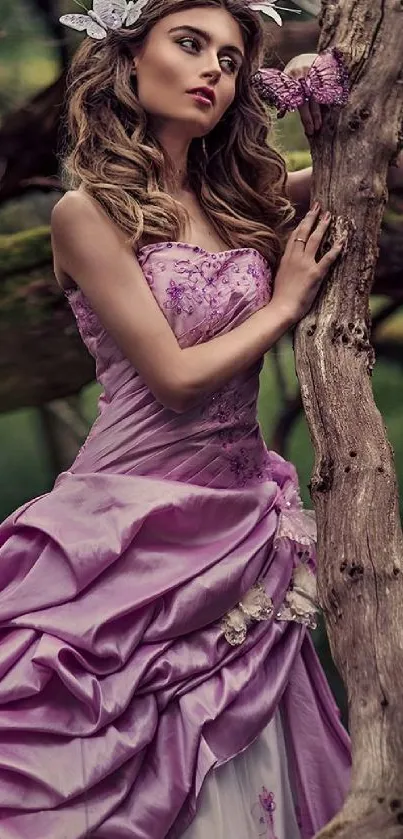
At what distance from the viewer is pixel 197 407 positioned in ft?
5.71

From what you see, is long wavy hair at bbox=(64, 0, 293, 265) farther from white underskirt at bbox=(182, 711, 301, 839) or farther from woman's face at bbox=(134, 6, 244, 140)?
white underskirt at bbox=(182, 711, 301, 839)

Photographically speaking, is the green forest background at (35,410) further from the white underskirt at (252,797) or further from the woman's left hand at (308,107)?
the white underskirt at (252,797)

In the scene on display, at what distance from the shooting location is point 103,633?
1.63 meters

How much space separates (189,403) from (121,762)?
0.46 meters

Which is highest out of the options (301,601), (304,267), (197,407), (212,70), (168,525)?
(212,70)

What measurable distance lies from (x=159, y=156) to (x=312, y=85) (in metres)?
0.23

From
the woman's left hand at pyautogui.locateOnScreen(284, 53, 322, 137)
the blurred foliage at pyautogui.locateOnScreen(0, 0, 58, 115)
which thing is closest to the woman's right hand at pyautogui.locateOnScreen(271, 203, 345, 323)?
the woman's left hand at pyautogui.locateOnScreen(284, 53, 322, 137)

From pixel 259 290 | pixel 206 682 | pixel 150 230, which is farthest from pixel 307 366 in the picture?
pixel 206 682

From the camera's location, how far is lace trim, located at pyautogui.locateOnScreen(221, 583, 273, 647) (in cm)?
169

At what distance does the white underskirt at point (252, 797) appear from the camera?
5.32 feet

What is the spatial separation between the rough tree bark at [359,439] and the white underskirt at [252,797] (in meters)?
0.21

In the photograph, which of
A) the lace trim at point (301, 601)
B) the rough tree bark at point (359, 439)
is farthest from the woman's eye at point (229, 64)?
the lace trim at point (301, 601)

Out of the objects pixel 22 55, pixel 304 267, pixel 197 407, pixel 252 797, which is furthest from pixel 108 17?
pixel 252 797

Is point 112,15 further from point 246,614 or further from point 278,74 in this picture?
point 246,614
